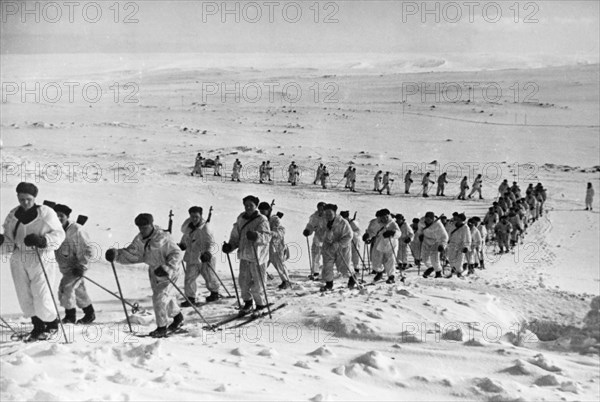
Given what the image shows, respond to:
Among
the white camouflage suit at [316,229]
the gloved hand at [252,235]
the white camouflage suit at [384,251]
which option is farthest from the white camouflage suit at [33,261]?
the white camouflage suit at [384,251]

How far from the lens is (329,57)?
108 metres

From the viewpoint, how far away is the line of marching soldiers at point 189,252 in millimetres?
6297

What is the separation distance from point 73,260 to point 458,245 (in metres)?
8.01

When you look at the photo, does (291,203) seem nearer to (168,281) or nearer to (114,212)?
(114,212)

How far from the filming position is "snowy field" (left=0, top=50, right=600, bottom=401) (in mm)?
5668

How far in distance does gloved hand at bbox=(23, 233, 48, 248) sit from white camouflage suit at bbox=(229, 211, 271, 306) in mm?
2643

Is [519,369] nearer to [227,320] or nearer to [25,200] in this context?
[227,320]

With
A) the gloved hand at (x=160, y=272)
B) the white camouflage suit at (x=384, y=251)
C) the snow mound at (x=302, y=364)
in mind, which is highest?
the gloved hand at (x=160, y=272)

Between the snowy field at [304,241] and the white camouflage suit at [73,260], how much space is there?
1.95 ft

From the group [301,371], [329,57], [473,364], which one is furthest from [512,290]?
[329,57]

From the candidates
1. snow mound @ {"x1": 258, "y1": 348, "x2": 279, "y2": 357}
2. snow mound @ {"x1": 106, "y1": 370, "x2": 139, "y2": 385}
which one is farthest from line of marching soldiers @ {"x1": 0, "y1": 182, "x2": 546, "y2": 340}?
snow mound @ {"x1": 106, "y1": 370, "x2": 139, "y2": 385}

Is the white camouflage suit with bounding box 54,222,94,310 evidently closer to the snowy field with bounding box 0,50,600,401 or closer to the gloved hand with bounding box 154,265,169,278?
the snowy field with bounding box 0,50,600,401

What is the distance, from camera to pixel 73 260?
7613 millimetres

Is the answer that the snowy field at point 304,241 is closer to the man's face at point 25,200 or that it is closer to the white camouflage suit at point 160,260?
the white camouflage suit at point 160,260
